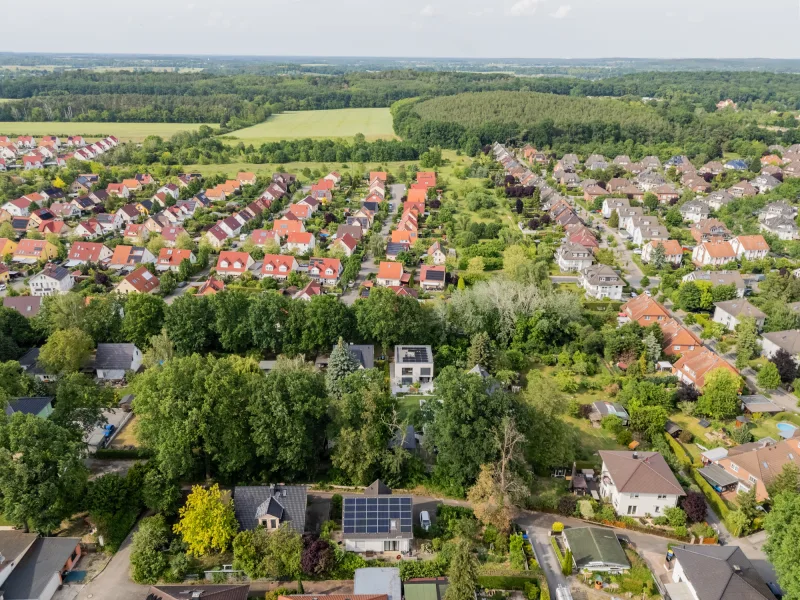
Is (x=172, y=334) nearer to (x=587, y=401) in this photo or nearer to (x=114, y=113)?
(x=587, y=401)

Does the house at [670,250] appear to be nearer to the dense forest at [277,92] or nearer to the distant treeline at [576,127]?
the distant treeline at [576,127]

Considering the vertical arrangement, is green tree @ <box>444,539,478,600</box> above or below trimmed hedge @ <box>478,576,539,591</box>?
above

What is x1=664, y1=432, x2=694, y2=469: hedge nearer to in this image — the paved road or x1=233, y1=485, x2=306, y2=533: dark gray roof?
x1=233, y1=485, x2=306, y2=533: dark gray roof

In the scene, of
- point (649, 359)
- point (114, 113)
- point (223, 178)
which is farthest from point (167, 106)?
point (649, 359)

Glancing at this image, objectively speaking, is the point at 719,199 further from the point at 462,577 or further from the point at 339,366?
the point at 462,577

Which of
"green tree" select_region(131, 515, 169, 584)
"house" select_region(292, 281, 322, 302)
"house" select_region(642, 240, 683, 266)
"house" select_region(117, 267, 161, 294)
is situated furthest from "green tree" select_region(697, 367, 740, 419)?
"house" select_region(117, 267, 161, 294)

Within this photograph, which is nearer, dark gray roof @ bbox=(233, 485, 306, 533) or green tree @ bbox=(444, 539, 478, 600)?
green tree @ bbox=(444, 539, 478, 600)

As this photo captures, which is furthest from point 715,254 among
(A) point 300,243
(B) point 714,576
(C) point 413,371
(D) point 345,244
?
(B) point 714,576
